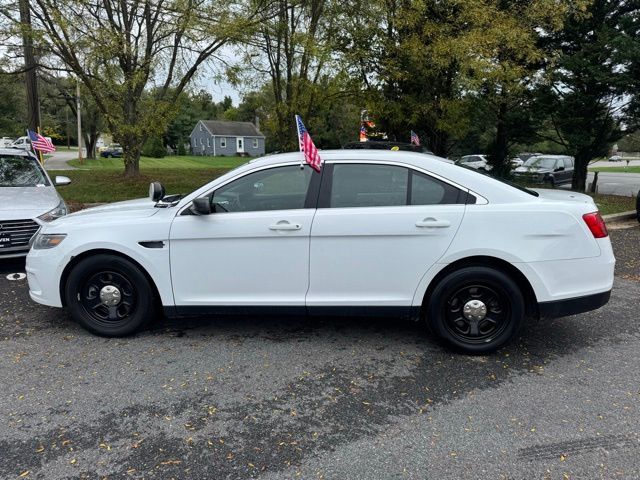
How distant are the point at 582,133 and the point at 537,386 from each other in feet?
46.4

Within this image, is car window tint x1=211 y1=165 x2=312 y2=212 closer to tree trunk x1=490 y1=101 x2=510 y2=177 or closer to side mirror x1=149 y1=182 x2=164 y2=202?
side mirror x1=149 y1=182 x2=164 y2=202

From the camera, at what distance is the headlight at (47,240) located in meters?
4.38

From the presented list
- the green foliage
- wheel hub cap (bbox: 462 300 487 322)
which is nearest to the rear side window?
wheel hub cap (bbox: 462 300 487 322)

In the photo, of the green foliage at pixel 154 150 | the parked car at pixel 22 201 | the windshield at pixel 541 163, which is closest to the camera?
the parked car at pixel 22 201

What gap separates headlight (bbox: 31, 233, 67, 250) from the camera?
438cm

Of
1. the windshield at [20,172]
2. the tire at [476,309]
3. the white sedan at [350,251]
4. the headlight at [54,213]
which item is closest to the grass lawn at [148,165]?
the windshield at [20,172]

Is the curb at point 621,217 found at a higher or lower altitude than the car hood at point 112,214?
lower

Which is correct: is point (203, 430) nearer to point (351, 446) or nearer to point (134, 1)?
point (351, 446)

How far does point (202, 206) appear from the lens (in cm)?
408

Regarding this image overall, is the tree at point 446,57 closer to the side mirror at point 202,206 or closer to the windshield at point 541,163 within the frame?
the windshield at point 541,163

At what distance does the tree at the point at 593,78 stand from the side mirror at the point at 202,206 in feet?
43.0

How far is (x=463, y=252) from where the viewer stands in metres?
3.93

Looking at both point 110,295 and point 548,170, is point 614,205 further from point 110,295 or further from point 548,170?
point 110,295

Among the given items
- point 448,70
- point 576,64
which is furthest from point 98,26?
point 576,64
